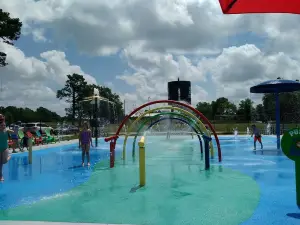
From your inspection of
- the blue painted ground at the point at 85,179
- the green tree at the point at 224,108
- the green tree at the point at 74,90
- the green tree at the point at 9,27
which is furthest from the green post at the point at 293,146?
the green tree at the point at 224,108

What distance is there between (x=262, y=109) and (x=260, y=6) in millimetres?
63301

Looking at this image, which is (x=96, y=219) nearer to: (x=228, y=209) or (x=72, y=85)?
(x=228, y=209)

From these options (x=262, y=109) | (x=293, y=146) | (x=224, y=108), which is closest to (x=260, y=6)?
(x=293, y=146)

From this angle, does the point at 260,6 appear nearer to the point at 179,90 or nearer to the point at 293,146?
the point at 293,146

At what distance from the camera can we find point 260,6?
4566 mm

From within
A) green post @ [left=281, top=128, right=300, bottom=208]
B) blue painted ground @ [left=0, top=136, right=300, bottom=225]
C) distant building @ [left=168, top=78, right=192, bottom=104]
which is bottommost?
blue painted ground @ [left=0, top=136, right=300, bottom=225]

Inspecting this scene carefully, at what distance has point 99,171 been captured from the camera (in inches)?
405

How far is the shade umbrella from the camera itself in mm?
4547

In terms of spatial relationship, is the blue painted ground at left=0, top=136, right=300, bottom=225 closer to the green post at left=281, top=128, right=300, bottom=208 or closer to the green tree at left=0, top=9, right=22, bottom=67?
the green post at left=281, top=128, right=300, bottom=208

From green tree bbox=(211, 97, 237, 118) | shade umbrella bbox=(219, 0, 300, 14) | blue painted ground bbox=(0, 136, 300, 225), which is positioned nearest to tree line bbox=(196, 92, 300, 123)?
green tree bbox=(211, 97, 237, 118)

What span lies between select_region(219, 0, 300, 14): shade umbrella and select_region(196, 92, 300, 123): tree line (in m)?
31.1

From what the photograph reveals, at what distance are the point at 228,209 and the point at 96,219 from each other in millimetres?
2347

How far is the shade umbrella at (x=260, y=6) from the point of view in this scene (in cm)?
455

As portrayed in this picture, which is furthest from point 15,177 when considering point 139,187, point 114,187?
point 139,187
